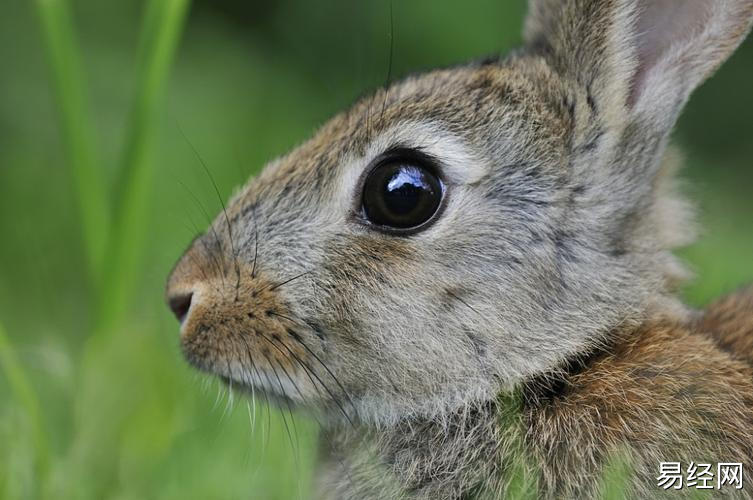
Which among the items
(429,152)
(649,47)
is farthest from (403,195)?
(649,47)

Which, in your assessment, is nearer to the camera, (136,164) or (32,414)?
(32,414)

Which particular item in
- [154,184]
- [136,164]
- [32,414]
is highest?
[154,184]

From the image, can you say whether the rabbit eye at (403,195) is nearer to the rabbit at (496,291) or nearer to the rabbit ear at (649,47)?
the rabbit at (496,291)

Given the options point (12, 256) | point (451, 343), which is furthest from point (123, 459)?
point (12, 256)

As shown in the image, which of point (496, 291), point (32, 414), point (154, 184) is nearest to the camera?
point (496, 291)

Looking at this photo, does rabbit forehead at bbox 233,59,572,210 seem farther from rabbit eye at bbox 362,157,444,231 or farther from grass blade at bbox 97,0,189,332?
grass blade at bbox 97,0,189,332

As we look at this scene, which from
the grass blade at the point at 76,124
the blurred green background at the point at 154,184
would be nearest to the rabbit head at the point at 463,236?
the blurred green background at the point at 154,184

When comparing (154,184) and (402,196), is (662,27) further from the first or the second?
(154,184)
